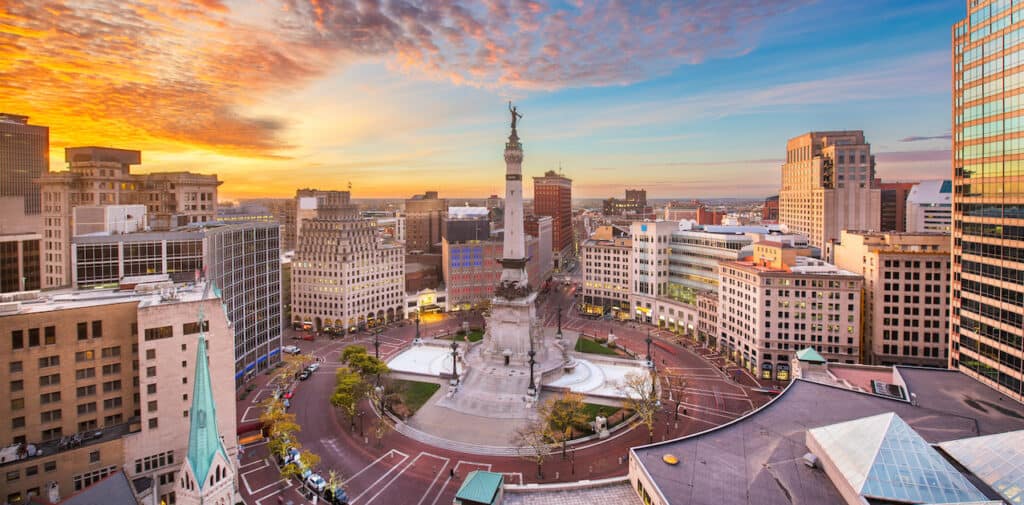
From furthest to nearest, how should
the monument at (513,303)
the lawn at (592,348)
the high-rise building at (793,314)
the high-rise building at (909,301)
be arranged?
the lawn at (592,348)
the monument at (513,303)
the high-rise building at (793,314)
the high-rise building at (909,301)

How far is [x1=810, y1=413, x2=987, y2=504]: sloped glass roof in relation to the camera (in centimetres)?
3603

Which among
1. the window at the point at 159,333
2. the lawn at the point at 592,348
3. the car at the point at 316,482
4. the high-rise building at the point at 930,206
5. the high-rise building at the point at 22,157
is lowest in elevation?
the car at the point at 316,482

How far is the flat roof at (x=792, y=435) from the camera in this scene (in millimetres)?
40219

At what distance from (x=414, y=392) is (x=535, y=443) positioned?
30.0m

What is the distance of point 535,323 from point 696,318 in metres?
44.5

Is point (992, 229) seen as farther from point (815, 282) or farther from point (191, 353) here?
point (191, 353)

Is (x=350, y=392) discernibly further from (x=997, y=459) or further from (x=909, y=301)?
(x=909, y=301)

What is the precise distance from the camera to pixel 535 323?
9762cm

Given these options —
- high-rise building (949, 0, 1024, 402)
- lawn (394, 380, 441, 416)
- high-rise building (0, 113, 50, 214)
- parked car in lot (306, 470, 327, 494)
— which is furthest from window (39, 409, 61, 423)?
high-rise building (0, 113, 50, 214)

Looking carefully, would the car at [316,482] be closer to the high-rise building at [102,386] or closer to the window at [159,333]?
the high-rise building at [102,386]

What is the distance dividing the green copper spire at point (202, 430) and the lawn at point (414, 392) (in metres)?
41.9

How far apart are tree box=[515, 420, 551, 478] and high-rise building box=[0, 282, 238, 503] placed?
110 ft

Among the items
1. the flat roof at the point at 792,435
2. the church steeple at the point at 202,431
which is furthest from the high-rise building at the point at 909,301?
the church steeple at the point at 202,431

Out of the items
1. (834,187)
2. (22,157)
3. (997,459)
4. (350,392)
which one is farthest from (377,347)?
(834,187)
